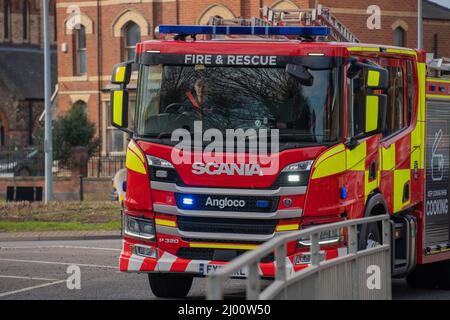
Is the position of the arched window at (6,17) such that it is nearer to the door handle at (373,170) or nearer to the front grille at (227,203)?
the door handle at (373,170)

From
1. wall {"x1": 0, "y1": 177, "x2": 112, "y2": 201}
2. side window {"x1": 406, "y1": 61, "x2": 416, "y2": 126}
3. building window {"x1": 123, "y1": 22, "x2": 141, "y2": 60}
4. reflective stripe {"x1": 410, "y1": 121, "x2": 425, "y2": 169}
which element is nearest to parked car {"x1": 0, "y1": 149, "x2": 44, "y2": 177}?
wall {"x1": 0, "y1": 177, "x2": 112, "y2": 201}

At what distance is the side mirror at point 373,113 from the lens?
12.7 metres

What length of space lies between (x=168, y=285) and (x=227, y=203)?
1825mm

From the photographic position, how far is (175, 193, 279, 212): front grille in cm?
1227

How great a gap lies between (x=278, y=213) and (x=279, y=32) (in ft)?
7.20

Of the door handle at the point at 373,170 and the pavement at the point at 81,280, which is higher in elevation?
the door handle at the point at 373,170

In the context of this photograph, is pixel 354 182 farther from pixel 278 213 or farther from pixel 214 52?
pixel 214 52

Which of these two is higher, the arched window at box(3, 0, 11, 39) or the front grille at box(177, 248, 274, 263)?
the arched window at box(3, 0, 11, 39)

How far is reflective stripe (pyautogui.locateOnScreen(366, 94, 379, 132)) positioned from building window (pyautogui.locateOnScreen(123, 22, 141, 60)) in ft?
136

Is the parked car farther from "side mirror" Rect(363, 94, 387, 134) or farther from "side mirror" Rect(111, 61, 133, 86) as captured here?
"side mirror" Rect(363, 94, 387, 134)

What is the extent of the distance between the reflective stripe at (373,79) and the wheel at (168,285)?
307 cm

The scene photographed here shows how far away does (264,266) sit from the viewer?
→ 9.77 metres

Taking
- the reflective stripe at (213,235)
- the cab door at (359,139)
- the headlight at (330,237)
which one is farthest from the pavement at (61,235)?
the headlight at (330,237)

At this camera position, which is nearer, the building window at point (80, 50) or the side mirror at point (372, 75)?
the side mirror at point (372, 75)
